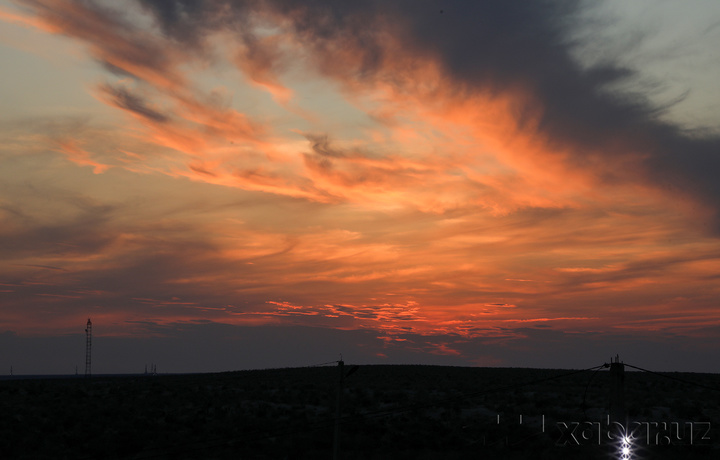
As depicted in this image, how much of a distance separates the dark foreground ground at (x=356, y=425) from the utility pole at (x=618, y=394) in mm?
6930

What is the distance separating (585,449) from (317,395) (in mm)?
31112

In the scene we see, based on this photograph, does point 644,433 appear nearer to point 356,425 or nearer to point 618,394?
point 356,425

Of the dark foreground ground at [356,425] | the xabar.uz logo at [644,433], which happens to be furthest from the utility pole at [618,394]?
the xabar.uz logo at [644,433]

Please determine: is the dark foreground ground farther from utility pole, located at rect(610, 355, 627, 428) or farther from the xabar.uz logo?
utility pole, located at rect(610, 355, 627, 428)

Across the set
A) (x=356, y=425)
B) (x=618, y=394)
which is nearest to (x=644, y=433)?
(x=356, y=425)

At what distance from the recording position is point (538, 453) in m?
40.5

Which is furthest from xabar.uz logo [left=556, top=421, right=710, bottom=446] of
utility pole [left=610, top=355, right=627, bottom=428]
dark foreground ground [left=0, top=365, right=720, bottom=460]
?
utility pole [left=610, top=355, right=627, bottom=428]

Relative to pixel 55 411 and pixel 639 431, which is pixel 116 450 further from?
pixel 639 431

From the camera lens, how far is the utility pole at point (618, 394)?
2295 centimetres

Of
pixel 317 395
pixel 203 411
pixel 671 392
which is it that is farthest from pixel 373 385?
pixel 671 392

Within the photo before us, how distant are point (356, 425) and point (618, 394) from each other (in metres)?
28.5

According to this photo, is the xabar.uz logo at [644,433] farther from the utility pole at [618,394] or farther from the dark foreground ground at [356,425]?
the utility pole at [618,394]

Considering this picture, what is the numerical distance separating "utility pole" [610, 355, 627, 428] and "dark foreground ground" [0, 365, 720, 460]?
693 centimetres

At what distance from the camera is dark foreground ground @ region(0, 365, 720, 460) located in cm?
4125
